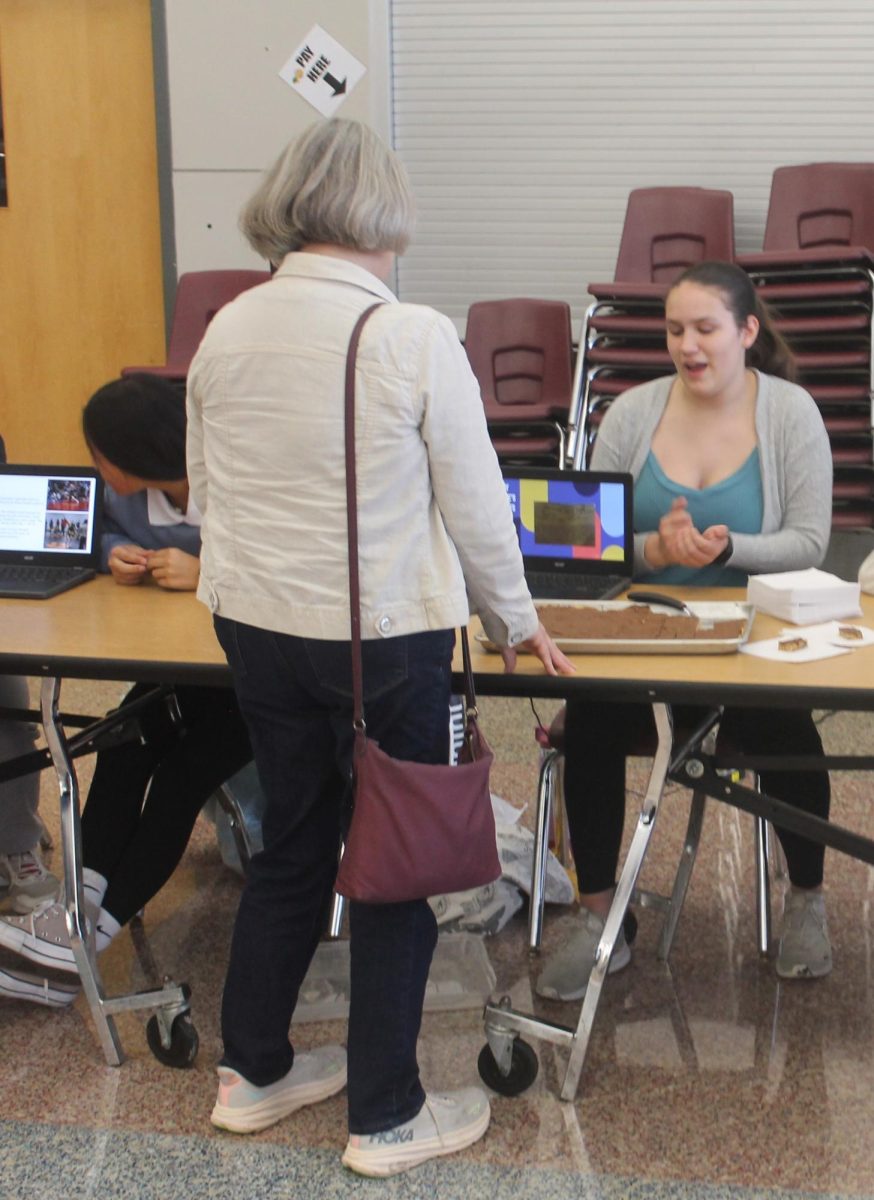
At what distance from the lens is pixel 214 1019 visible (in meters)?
2.21

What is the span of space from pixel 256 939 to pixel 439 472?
0.71 metres

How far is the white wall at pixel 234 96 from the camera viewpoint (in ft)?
16.5

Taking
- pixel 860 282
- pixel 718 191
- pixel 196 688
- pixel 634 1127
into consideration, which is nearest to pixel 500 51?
pixel 718 191

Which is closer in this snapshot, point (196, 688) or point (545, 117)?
point (196, 688)

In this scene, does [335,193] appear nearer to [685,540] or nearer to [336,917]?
[685,540]

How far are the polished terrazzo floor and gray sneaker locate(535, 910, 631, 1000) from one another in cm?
3

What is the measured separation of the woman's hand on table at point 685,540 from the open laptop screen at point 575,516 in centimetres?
6

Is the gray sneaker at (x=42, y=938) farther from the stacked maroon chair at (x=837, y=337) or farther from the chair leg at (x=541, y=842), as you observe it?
the stacked maroon chair at (x=837, y=337)

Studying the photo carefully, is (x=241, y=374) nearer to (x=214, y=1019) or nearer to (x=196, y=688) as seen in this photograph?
(x=196, y=688)

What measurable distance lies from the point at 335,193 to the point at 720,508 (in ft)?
3.75

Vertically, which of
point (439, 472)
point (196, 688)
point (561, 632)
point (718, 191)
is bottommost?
point (196, 688)

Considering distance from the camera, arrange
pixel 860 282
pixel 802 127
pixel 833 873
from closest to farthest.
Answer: pixel 833 873 < pixel 860 282 < pixel 802 127

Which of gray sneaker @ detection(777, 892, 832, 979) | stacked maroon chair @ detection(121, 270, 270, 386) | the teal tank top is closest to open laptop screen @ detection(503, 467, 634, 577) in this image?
the teal tank top

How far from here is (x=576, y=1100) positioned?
197 centimetres
